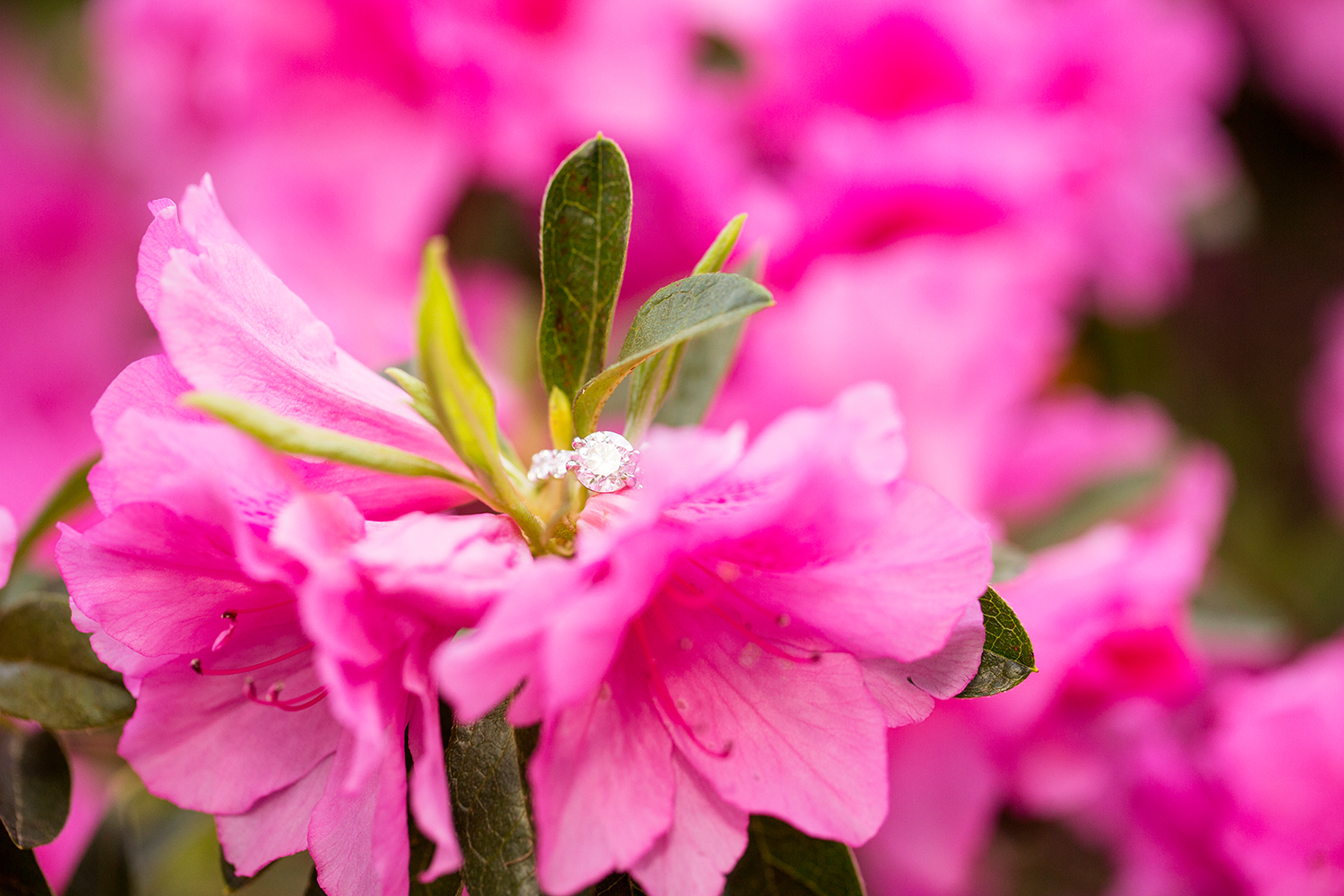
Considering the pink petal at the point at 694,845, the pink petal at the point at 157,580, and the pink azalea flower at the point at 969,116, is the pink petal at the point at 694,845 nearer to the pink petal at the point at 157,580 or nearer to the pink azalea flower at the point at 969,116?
the pink petal at the point at 157,580

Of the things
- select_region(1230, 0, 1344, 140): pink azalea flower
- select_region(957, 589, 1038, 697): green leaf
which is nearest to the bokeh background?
select_region(957, 589, 1038, 697): green leaf

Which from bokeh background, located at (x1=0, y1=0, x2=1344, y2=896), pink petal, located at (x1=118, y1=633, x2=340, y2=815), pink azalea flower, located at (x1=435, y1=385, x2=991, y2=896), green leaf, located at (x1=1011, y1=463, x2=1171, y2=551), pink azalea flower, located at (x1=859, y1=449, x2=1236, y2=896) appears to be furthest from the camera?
green leaf, located at (x1=1011, y1=463, x2=1171, y2=551)

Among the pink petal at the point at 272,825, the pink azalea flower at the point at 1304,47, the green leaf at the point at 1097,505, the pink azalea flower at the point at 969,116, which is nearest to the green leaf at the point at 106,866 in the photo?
the pink petal at the point at 272,825

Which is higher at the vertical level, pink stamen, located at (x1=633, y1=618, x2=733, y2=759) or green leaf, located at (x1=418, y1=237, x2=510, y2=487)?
green leaf, located at (x1=418, y1=237, x2=510, y2=487)

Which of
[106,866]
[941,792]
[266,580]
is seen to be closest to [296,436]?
[266,580]

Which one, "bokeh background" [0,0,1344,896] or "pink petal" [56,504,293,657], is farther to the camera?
"bokeh background" [0,0,1344,896]

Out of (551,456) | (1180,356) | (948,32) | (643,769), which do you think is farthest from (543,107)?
(1180,356)

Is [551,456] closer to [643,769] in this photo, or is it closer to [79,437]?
[643,769]

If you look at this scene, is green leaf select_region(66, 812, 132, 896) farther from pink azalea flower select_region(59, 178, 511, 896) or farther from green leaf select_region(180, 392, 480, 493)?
green leaf select_region(180, 392, 480, 493)
